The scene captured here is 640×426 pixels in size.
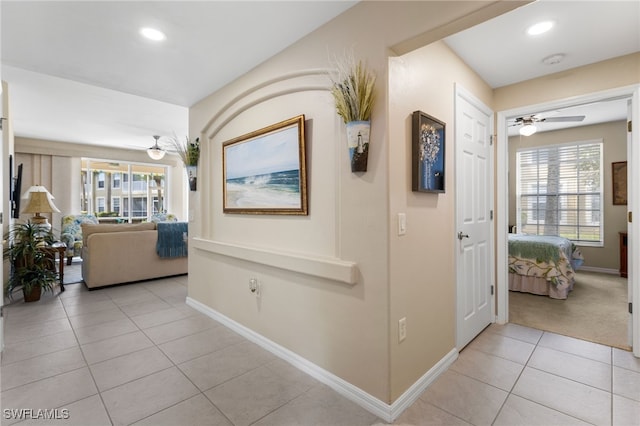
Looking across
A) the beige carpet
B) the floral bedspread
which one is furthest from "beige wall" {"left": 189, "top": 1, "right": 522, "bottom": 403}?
the floral bedspread

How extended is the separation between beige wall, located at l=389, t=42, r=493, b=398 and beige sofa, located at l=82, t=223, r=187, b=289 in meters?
4.12

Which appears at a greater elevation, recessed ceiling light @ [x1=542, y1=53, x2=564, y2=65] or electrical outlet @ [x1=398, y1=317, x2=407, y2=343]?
recessed ceiling light @ [x1=542, y1=53, x2=564, y2=65]

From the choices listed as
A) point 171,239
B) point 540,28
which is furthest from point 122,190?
point 540,28

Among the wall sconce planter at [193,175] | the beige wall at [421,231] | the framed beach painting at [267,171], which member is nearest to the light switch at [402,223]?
the beige wall at [421,231]

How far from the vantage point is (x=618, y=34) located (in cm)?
212

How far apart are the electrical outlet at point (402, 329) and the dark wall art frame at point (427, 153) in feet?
2.58

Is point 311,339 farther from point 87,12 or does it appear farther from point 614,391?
point 87,12

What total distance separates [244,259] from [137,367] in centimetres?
108

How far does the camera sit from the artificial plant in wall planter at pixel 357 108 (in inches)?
67.5

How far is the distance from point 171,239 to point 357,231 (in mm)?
3841

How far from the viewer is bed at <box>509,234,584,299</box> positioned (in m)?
3.74

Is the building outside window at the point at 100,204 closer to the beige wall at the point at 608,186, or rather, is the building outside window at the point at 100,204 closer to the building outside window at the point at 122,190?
the building outside window at the point at 122,190

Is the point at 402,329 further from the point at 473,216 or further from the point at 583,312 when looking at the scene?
the point at 583,312

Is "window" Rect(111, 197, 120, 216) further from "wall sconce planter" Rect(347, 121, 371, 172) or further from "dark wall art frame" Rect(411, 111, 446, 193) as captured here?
"dark wall art frame" Rect(411, 111, 446, 193)
